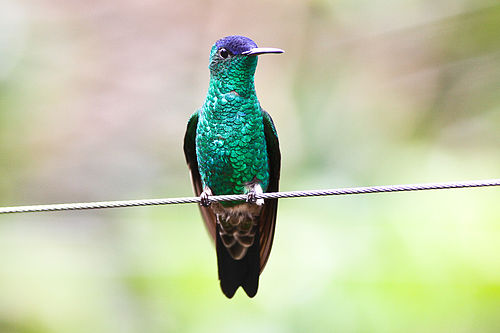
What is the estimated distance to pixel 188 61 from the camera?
24.7 feet

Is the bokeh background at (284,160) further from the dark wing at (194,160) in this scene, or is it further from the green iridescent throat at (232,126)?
the green iridescent throat at (232,126)

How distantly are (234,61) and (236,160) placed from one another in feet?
1.71

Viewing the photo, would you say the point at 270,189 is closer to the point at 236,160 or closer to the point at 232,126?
the point at 236,160

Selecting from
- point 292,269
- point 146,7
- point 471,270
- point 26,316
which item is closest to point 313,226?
point 292,269

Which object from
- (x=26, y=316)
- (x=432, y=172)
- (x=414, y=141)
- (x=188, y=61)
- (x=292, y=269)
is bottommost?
(x=26, y=316)

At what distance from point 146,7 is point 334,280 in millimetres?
3849

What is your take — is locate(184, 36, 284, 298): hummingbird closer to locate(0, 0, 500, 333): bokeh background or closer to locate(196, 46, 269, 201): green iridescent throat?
locate(196, 46, 269, 201): green iridescent throat

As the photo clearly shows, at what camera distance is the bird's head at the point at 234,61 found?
405 centimetres

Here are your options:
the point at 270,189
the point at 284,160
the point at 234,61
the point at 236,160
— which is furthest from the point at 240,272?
the point at 284,160

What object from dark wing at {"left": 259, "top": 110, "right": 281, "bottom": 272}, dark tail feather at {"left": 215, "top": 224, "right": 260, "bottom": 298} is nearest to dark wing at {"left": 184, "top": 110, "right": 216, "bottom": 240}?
dark tail feather at {"left": 215, "top": 224, "right": 260, "bottom": 298}

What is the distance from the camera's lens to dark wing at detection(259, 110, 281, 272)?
4.32m

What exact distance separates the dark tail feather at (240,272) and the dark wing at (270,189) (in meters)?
0.06

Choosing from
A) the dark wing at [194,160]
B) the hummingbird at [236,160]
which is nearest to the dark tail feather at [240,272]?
the hummingbird at [236,160]

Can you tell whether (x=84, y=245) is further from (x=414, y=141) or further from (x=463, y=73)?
(x=463, y=73)
